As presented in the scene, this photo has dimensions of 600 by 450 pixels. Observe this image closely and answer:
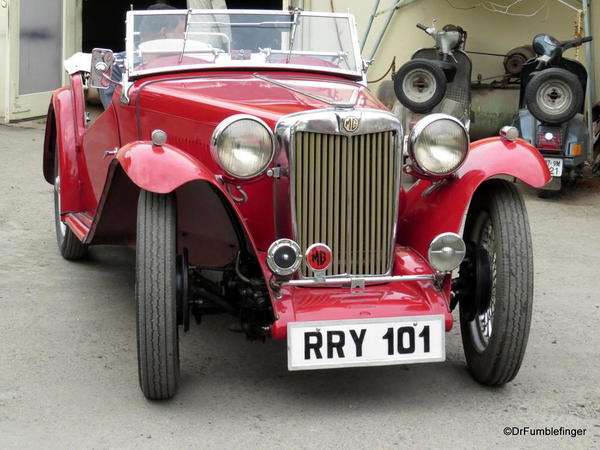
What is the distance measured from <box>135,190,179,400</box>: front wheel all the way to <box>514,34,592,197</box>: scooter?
4743mm

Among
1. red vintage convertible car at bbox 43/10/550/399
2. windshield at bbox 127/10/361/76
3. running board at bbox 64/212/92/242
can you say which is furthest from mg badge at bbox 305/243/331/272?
running board at bbox 64/212/92/242

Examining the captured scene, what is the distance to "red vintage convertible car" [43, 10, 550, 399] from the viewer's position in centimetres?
347

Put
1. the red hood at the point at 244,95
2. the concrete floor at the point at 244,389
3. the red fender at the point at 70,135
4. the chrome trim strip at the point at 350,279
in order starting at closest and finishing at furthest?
the concrete floor at the point at 244,389
the chrome trim strip at the point at 350,279
the red hood at the point at 244,95
the red fender at the point at 70,135

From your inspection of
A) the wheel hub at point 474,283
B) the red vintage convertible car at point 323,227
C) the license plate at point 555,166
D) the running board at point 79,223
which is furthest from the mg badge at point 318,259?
the license plate at point 555,166

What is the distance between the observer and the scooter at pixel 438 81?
8.11 metres

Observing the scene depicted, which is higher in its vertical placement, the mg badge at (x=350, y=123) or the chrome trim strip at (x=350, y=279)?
the mg badge at (x=350, y=123)

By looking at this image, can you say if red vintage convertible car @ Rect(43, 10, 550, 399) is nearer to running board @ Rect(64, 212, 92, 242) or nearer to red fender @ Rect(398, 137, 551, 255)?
red fender @ Rect(398, 137, 551, 255)

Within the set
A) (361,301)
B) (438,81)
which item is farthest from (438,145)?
(438,81)

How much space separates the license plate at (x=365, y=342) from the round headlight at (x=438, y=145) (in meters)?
0.58

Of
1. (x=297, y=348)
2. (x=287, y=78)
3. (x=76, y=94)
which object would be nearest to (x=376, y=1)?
(x=76, y=94)

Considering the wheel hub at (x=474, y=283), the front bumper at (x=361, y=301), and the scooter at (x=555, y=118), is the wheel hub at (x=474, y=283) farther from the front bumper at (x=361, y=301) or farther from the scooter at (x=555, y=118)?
the scooter at (x=555, y=118)

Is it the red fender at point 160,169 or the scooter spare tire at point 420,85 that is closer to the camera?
the red fender at point 160,169

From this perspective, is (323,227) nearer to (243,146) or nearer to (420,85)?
(243,146)

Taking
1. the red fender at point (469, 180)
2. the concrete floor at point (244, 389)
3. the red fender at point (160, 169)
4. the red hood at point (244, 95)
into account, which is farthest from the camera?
the red hood at point (244, 95)
